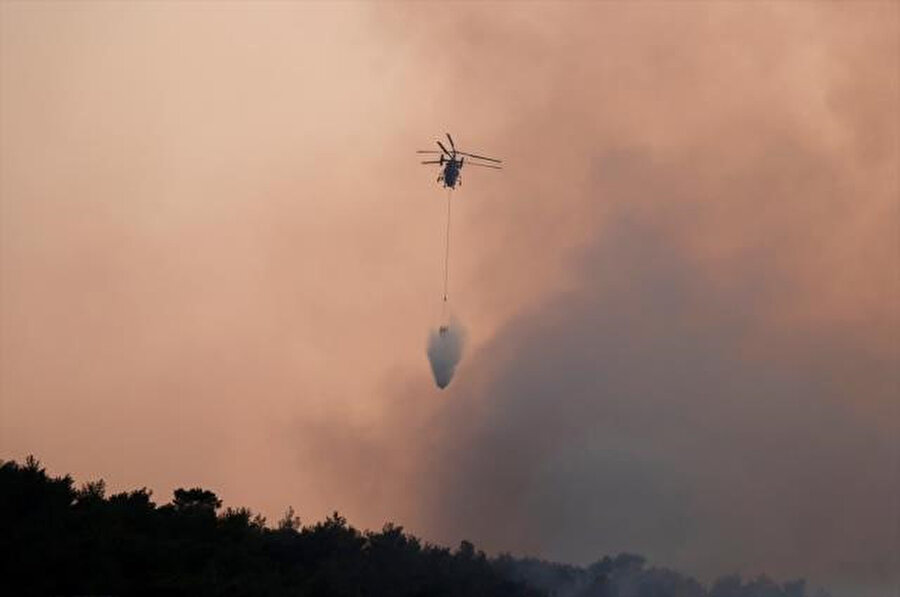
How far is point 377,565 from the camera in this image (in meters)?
101

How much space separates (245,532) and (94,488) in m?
11.1

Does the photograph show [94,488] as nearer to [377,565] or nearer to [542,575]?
[377,565]

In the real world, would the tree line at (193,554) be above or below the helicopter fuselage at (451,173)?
below

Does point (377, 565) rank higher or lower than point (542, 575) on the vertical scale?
lower

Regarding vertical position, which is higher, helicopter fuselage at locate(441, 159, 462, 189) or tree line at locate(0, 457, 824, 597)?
helicopter fuselage at locate(441, 159, 462, 189)

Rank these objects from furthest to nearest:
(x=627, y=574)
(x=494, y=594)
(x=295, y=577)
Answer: (x=627, y=574)
(x=494, y=594)
(x=295, y=577)

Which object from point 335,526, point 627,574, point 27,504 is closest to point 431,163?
point 335,526

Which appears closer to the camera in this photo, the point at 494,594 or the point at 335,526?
the point at 494,594

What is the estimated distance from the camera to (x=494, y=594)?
103750 millimetres

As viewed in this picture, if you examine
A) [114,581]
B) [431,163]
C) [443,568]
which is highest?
[431,163]

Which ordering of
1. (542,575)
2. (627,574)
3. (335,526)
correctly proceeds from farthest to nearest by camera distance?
(627,574) → (542,575) → (335,526)

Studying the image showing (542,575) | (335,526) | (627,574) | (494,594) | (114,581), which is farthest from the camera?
(627,574)

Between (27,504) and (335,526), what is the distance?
2065cm

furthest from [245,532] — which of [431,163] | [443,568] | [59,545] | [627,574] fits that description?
[627,574]
